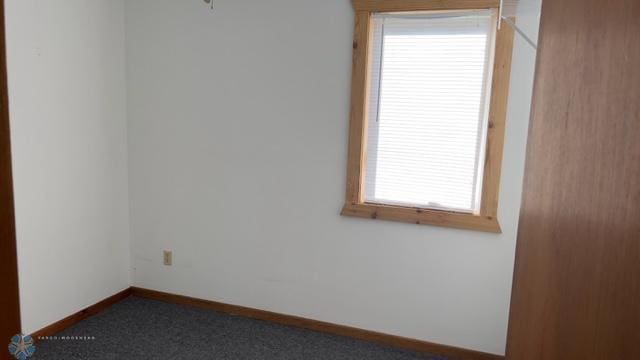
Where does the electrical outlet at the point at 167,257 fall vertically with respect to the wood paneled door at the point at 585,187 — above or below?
below

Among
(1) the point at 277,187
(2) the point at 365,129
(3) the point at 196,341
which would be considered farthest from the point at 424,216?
(3) the point at 196,341

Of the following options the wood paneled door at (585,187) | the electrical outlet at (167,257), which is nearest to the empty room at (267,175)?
the electrical outlet at (167,257)

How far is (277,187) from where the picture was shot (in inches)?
106

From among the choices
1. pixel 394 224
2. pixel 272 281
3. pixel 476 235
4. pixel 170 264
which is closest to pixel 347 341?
pixel 272 281

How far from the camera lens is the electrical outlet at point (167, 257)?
3.02 m

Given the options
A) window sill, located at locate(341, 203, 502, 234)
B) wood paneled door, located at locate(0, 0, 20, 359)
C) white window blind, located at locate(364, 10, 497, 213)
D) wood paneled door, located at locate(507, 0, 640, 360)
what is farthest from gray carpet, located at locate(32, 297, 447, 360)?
wood paneled door, located at locate(507, 0, 640, 360)

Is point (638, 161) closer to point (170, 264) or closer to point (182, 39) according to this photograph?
point (182, 39)

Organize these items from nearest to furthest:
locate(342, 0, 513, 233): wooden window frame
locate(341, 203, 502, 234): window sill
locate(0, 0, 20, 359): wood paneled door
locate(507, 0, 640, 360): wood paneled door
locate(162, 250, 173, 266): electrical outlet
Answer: locate(507, 0, 640, 360): wood paneled door
locate(0, 0, 20, 359): wood paneled door
locate(342, 0, 513, 233): wooden window frame
locate(341, 203, 502, 234): window sill
locate(162, 250, 173, 266): electrical outlet

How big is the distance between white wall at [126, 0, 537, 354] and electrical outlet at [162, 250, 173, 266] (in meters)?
0.05

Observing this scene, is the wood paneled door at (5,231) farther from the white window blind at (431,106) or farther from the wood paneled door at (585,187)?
the white window blind at (431,106)

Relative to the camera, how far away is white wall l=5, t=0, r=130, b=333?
7.48 feet

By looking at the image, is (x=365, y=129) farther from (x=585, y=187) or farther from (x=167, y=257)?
(x=585, y=187)

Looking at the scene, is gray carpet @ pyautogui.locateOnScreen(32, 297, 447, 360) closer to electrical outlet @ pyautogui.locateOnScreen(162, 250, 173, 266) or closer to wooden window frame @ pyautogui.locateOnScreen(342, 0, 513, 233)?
electrical outlet @ pyautogui.locateOnScreen(162, 250, 173, 266)

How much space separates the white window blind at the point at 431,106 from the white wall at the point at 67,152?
6.20 feet
